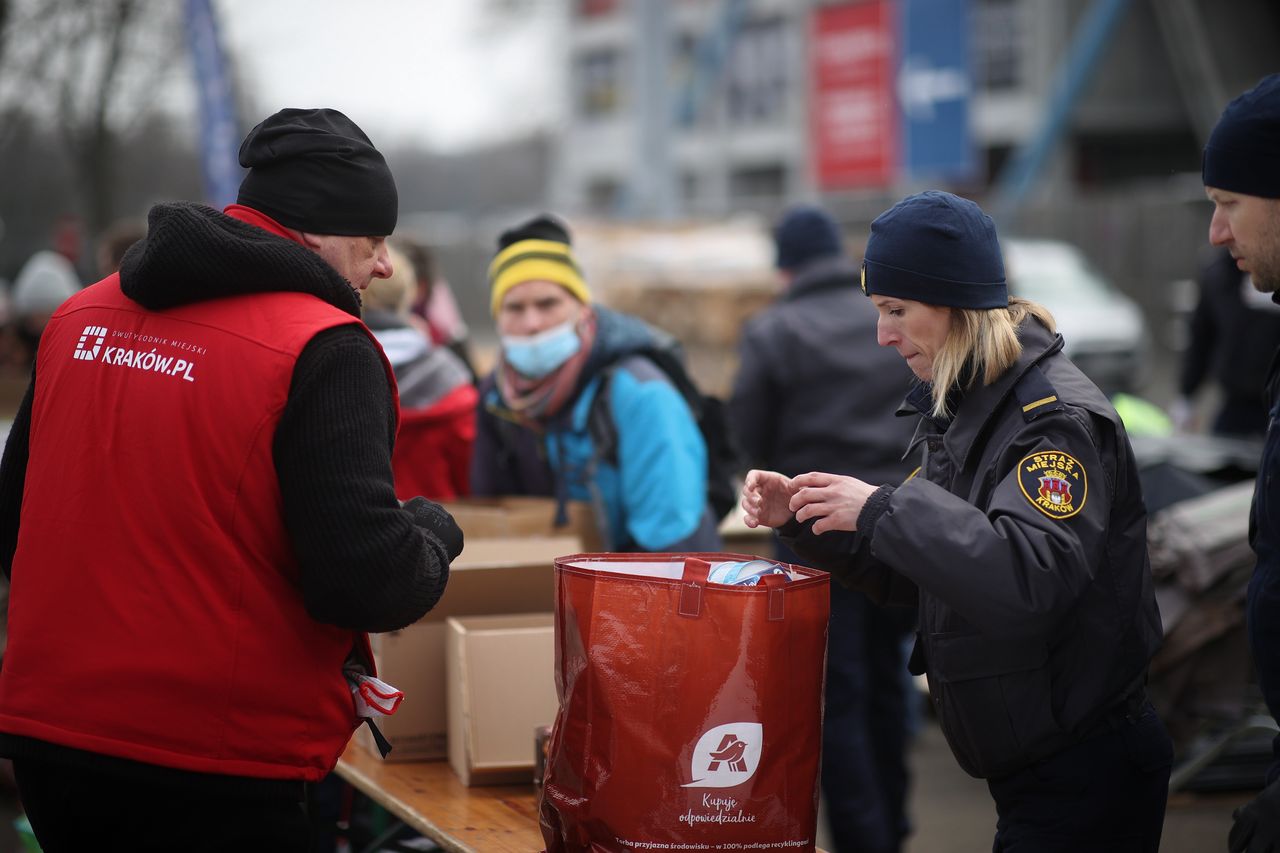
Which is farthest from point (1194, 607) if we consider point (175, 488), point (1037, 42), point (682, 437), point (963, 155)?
A: point (1037, 42)

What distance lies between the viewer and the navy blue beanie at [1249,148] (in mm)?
2545

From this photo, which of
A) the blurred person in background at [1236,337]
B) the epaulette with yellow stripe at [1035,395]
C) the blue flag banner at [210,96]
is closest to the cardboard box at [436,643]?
the epaulette with yellow stripe at [1035,395]

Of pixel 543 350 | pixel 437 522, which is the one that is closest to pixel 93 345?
pixel 437 522

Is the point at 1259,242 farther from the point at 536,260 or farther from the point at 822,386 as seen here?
the point at 822,386

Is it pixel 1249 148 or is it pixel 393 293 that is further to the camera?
pixel 393 293

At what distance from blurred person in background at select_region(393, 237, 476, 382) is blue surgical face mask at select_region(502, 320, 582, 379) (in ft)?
6.68

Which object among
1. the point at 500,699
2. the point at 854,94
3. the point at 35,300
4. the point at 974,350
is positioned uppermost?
the point at 854,94

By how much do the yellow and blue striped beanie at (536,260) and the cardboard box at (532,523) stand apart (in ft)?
2.05

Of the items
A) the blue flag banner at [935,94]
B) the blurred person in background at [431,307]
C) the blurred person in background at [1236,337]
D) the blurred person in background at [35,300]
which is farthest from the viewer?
the blue flag banner at [935,94]

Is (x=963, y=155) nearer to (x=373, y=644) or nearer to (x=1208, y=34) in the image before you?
(x=1208, y=34)

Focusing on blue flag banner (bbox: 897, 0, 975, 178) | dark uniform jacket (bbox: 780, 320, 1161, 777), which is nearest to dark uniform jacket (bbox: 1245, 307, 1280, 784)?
dark uniform jacket (bbox: 780, 320, 1161, 777)

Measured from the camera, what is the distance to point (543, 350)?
12.6ft

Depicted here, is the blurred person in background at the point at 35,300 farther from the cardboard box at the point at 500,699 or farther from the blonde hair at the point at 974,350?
the blonde hair at the point at 974,350

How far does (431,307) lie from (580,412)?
8.80ft
